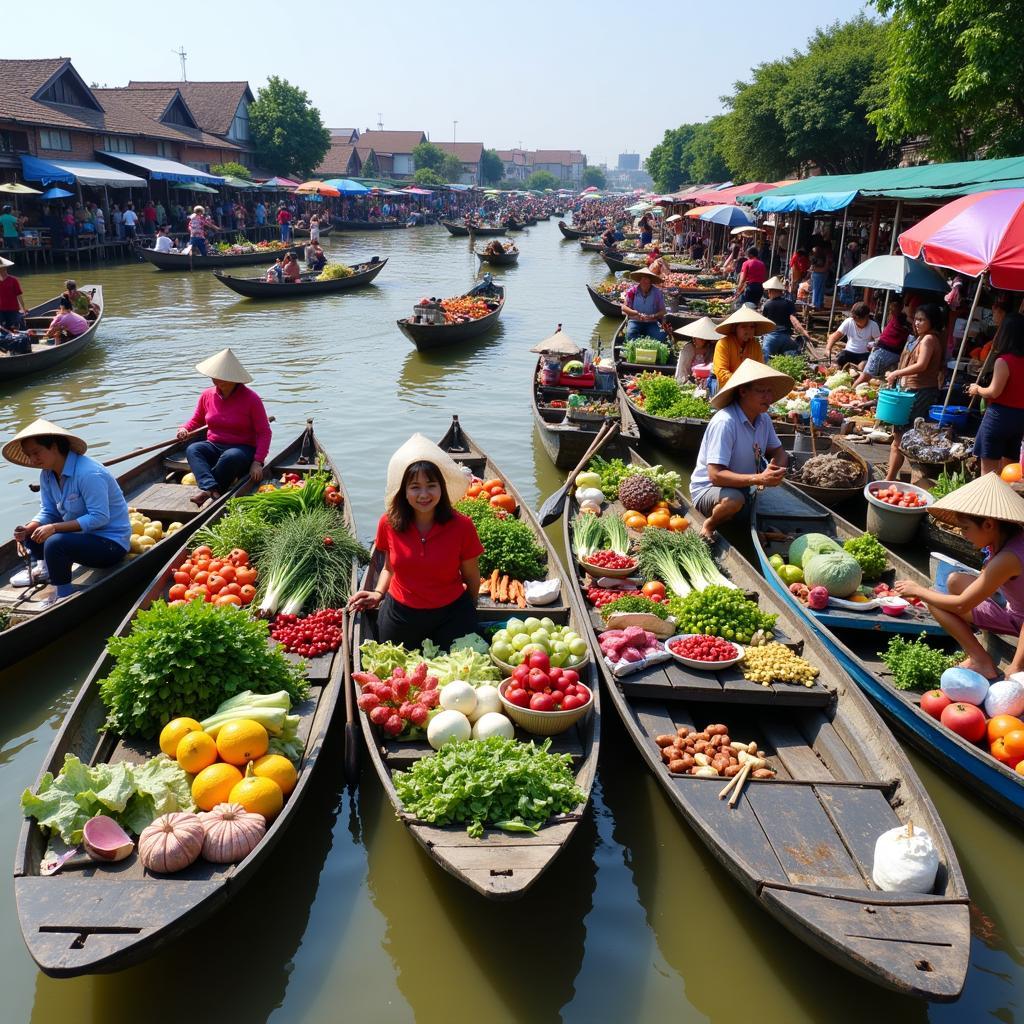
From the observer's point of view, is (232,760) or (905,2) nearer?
(232,760)

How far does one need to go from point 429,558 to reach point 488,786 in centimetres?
155

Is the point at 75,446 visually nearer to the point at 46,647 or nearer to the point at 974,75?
the point at 46,647

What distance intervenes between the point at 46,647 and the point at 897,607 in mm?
6368

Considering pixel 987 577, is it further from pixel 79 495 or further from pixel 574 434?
pixel 79 495

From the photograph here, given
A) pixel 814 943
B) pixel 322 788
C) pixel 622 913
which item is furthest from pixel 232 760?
pixel 814 943

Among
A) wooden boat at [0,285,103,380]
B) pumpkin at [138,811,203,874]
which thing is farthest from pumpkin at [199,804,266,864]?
wooden boat at [0,285,103,380]

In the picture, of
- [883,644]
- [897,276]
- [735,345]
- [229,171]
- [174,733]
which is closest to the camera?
[174,733]

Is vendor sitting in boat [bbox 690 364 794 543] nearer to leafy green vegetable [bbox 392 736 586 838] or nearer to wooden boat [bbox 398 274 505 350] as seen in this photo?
leafy green vegetable [bbox 392 736 586 838]

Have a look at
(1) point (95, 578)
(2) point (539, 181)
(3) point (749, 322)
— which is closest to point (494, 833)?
(1) point (95, 578)

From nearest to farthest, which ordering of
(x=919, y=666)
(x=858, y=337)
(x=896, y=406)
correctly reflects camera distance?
(x=919, y=666)
(x=896, y=406)
(x=858, y=337)

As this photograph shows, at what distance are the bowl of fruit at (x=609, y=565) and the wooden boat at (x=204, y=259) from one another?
24.6m

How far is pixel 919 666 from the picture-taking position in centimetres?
500

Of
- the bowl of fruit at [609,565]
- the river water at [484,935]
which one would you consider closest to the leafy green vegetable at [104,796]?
the river water at [484,935]

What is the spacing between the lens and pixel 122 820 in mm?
3779
